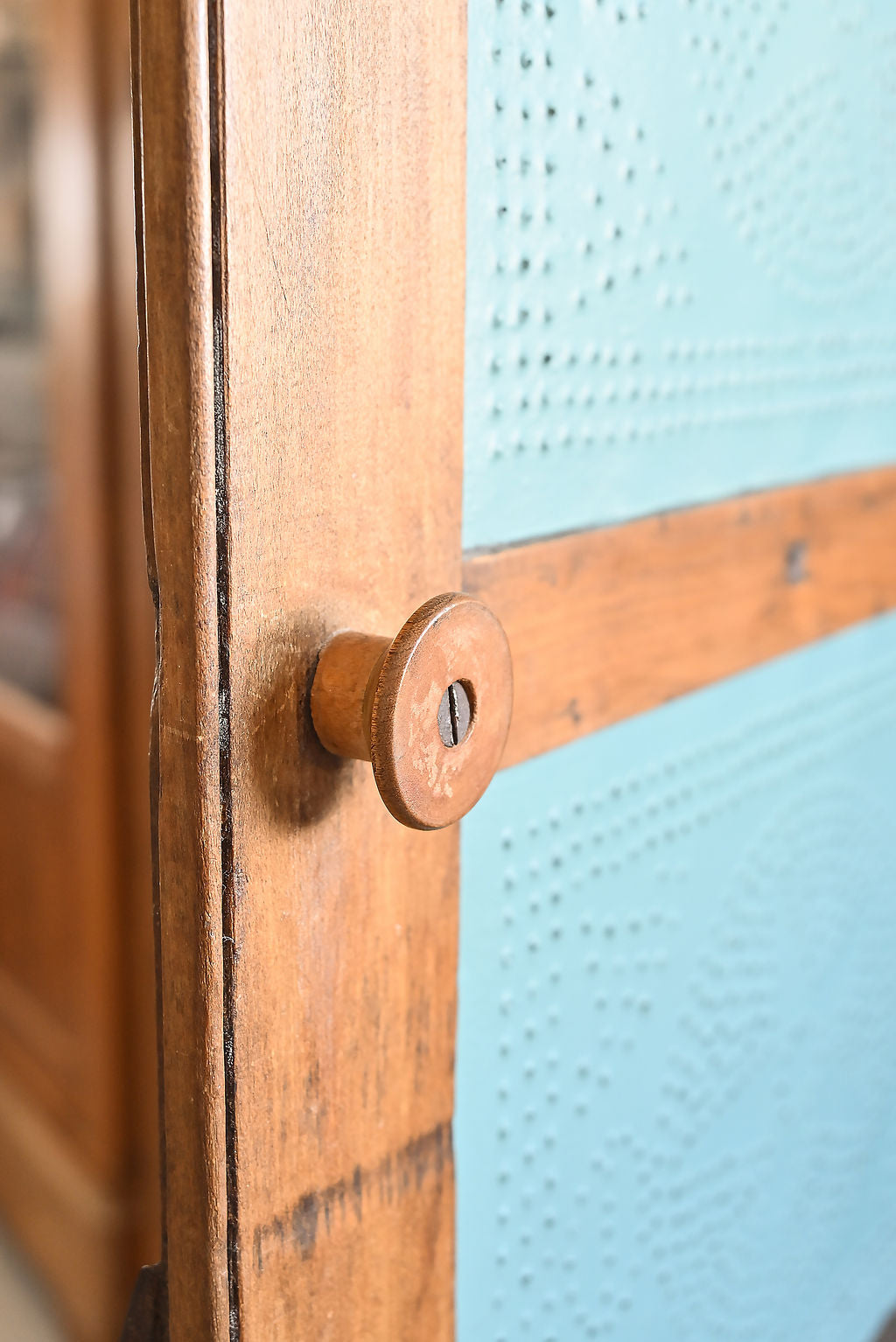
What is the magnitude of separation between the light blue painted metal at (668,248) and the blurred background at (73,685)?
886 mm

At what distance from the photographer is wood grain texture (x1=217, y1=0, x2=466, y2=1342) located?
43 cm

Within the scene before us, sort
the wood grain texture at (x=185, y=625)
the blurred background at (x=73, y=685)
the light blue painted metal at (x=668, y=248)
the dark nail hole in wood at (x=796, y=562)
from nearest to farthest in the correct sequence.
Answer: the wood grain texture at (x=185, y=625) → the light blue painted metal at (x=668, y=248) → the dark nail hole in wood at (x=796, y=562) → the blurred background at (x=73, y=685)

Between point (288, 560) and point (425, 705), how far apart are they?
8 centimetres

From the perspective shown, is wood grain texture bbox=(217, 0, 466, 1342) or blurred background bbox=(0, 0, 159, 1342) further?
blurred background bbox=(0, 0, 159, 1342)

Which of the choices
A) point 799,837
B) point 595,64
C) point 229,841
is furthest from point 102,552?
point 229,841

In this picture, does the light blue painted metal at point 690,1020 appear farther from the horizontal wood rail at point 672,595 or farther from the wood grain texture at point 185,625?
the wood grain texture at point 185,625

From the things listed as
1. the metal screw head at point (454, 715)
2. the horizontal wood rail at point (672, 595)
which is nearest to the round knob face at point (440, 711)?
the metal screw head at point (454, 715)

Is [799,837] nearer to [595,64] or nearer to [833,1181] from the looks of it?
[833,1181]

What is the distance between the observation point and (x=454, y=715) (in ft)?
1.48

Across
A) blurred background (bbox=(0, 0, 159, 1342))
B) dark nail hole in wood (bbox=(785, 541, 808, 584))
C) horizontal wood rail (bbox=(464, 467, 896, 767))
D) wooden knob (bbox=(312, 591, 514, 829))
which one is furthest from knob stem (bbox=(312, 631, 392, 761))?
blurred background (bbox=(0, 0, 159, 1342))

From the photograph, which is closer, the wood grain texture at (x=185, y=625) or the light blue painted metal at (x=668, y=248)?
the wood grain texture at (x=185, y=625)

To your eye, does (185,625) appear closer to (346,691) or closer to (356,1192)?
(346,691)

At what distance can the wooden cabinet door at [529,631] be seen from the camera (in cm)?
43

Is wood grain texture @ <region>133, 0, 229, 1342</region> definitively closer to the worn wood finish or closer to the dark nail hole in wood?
the worn wood finish
